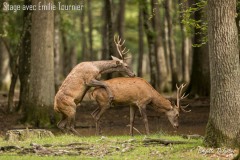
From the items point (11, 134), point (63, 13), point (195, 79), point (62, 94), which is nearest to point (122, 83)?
point (62, 94)

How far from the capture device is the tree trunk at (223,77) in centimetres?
1313

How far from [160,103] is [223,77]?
4160 mm

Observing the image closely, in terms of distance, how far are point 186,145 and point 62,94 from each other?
4.23 metres

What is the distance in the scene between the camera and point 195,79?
29.1 meters

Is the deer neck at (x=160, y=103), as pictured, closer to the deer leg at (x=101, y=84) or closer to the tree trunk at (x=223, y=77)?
the deer leg at (x=101, y=84)

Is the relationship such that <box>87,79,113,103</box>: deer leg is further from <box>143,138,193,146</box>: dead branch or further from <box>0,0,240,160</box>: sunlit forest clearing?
<box>143,138,193,146</box>: dead branch

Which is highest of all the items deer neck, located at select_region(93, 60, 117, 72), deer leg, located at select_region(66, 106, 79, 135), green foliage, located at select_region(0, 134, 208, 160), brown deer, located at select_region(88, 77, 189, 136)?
deer neck, located at select_region(93, 60, 117, 72)

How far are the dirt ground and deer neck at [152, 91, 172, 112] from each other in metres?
1.25

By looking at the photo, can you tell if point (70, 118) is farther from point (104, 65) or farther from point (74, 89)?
point (104, 65)

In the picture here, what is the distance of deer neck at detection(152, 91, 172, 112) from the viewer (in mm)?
17062

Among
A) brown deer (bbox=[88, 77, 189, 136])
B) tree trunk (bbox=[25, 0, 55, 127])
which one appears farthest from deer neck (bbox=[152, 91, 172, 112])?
tree trunk (bbox=[25, 0, 55, 127])

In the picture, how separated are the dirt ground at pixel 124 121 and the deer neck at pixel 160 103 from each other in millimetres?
Answer: 1254

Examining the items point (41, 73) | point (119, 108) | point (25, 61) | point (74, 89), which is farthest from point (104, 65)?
point (119, 108)

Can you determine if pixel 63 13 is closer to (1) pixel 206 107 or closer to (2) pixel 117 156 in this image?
(1) pixel 206 107
